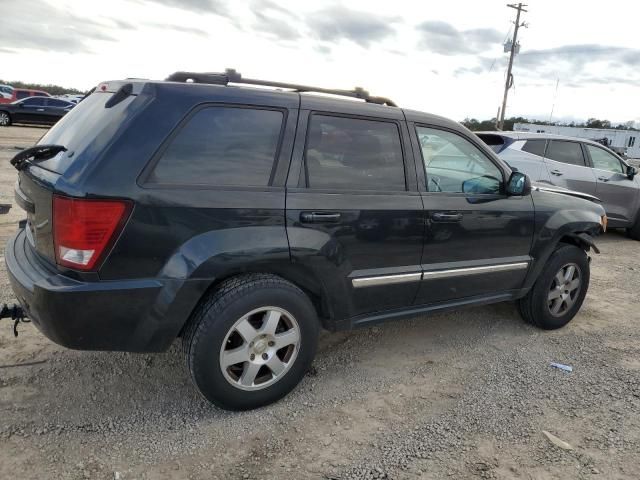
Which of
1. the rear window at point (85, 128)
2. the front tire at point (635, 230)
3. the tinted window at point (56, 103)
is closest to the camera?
the rear window at point (85, 128)

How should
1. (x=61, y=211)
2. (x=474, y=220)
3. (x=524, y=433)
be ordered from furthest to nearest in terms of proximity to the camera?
(x=474, y=220) < (x=524, y=433) < (x=61, y=211)

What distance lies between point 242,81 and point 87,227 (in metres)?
1.25

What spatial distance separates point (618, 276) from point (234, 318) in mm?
5563

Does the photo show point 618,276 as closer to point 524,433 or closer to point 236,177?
point 524,433

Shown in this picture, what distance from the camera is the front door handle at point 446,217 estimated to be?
335cm

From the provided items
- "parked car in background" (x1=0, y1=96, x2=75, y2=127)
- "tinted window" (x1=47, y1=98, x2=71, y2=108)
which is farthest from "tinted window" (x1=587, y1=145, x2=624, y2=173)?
"tinted window" (x1=47, y1=98, x2=71, y2=108)

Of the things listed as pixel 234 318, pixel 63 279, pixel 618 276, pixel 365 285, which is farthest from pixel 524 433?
pixel 618 276

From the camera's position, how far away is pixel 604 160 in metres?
8.45

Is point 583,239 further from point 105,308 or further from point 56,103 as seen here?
point 56,103

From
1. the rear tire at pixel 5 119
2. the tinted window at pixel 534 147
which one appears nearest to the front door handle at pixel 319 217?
the tinted window at pixel 534 147

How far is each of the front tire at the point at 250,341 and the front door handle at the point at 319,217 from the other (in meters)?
0.38

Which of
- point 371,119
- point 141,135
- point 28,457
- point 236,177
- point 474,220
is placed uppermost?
point 371,119

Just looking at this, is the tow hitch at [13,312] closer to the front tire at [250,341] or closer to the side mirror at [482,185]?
the front tire at [250,341]

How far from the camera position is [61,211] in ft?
7.77
